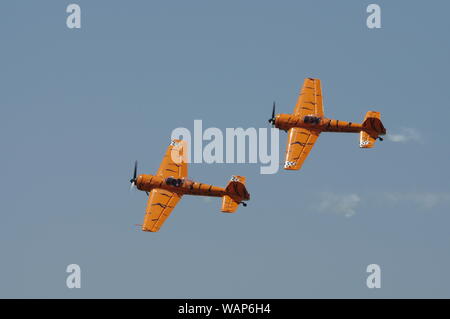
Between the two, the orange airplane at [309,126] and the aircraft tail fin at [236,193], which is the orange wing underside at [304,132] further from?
the aircraft tail fin at [236,193]

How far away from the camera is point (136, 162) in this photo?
322 feet

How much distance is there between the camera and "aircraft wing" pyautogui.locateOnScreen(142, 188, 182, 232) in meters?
93.4

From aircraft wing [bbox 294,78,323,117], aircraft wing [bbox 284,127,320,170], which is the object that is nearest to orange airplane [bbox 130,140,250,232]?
aircraft wing [bbox 284,127,320,170]

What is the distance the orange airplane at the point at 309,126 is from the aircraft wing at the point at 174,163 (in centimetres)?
930

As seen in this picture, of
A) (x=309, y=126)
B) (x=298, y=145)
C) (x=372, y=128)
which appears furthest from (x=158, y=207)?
(x=372, y=128)

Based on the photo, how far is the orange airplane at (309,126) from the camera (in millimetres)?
99875

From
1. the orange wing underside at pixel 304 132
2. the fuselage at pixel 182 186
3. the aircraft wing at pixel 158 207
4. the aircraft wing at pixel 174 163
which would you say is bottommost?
the aircraft wing at pixel 158 207

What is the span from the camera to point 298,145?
100438mm

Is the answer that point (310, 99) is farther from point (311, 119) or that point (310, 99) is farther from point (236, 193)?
point (236, 193)

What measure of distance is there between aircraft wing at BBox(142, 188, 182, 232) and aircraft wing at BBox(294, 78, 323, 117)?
1594 centimetres

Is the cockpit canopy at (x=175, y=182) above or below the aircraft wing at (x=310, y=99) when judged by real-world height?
below

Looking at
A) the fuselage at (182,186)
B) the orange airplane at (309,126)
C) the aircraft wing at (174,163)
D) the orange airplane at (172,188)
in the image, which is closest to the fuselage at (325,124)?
the orange airplane at (309,126)

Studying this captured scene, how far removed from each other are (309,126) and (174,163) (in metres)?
13.5

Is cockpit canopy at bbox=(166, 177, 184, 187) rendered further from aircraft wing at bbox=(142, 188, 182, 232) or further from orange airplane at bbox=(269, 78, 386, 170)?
orange airplane at bbox=(269, 78, 386, 170)
